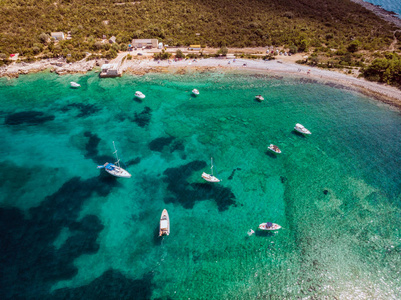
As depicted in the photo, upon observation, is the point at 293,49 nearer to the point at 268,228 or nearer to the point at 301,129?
the point at 301,129

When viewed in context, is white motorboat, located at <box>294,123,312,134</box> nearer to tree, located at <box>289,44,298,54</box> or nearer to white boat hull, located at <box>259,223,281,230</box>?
white boat hull, located at <box>259,223,281,230</box>

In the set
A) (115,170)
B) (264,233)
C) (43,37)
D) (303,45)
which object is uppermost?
(303,45)

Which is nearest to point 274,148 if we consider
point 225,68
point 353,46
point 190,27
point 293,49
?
point 225,68

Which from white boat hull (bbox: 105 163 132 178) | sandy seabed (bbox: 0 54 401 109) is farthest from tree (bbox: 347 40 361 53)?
white boat hull (bbox: 105 163 132 178)

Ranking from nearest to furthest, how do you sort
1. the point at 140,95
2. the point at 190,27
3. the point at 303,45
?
the point at 140,95 → the point at 303,45 → the point at 190,27

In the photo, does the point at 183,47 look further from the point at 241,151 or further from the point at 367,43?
the point at 367,43
